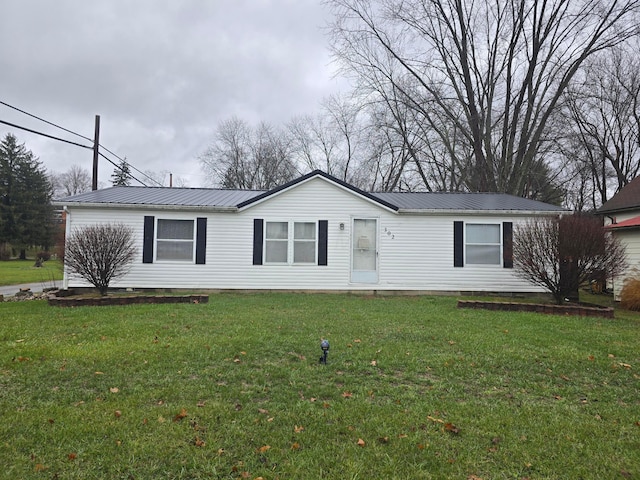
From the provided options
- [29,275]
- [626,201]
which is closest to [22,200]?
[29,275]

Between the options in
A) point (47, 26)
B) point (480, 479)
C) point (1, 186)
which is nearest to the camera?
point (480, 479)

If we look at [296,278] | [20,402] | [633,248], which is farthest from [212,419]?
[633,248]

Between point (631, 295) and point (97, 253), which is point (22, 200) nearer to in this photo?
point (97, 253)

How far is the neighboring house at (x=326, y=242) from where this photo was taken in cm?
1109

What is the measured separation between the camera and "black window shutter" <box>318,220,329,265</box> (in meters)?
11.3

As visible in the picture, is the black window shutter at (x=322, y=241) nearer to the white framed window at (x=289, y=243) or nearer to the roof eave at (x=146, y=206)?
the white framed window at (x=289, y=243)

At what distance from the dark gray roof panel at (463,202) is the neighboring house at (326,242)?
0.12 meters

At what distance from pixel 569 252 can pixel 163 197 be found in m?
11.1

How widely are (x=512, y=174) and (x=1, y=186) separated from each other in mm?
43261

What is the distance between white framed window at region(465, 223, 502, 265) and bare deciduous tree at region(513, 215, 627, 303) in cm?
205

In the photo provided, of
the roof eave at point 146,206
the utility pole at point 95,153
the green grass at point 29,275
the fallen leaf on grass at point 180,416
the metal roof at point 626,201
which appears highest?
the utility pole at point 95,153

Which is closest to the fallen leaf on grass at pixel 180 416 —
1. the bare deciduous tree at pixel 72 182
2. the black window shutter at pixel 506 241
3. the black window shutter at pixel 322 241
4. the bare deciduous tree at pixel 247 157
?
the black window shutter at pixel 322 241

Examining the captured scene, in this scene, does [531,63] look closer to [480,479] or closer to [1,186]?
[480,479]

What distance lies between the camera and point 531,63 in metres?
19.4
